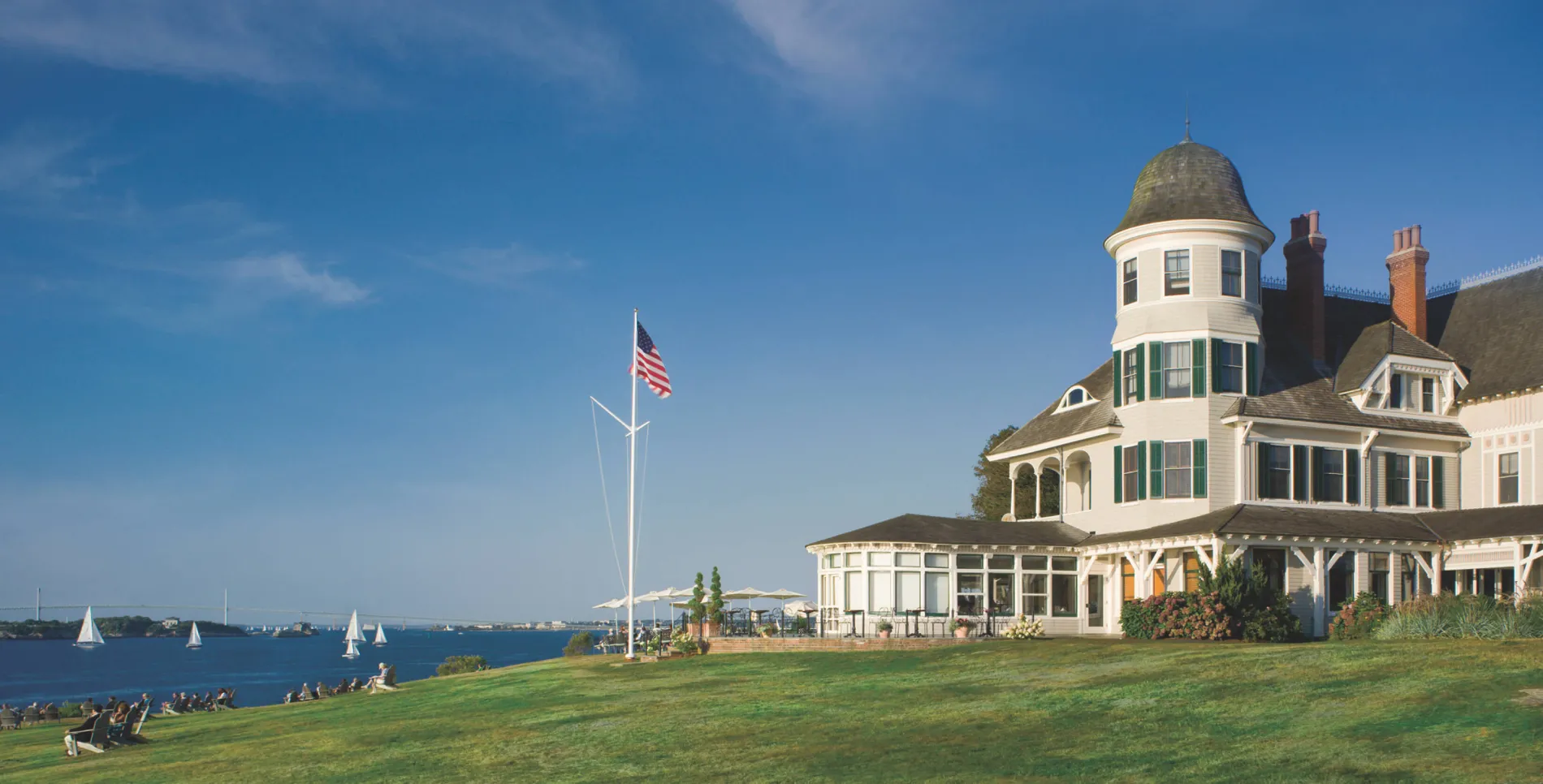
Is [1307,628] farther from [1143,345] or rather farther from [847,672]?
[847,672]

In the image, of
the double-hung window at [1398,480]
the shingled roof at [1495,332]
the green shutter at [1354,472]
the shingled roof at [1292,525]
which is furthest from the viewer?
the double-hung window at [1398,480]

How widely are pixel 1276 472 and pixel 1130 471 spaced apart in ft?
12.8

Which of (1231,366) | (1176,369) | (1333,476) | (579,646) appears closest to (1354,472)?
(1333,476)

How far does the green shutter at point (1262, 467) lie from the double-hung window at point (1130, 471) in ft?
10.3

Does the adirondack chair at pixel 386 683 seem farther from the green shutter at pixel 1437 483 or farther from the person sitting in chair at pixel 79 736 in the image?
the green shutter at pixel 1437 483

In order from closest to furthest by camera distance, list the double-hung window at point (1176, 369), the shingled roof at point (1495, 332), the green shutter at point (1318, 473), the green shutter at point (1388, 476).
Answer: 1. the double-hung window at point (1176, 369)
2. the green shutter at point (1318, 473)
3. the shingled roof at point (1495, 332)
4. the green shutter at point (1388, 476)

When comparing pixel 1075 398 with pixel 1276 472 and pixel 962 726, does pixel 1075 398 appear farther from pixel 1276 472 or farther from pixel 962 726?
pixel 962 726

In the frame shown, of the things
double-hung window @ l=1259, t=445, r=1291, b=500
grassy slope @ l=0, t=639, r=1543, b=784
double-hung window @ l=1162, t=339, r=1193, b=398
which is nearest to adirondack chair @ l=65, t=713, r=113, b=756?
grassy slope @ l=0, t=639, r=1543, b=784

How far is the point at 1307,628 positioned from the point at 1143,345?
876cm

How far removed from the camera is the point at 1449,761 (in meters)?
12.8

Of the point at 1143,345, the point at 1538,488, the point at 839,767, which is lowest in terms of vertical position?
the point at 839,767

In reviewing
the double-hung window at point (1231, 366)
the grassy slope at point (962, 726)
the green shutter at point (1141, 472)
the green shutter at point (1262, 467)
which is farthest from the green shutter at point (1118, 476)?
the grassy slope at point (962, 726)

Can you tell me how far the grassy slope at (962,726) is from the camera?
14.2 meters

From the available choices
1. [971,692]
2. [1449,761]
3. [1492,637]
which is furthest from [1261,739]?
[1492,637]
